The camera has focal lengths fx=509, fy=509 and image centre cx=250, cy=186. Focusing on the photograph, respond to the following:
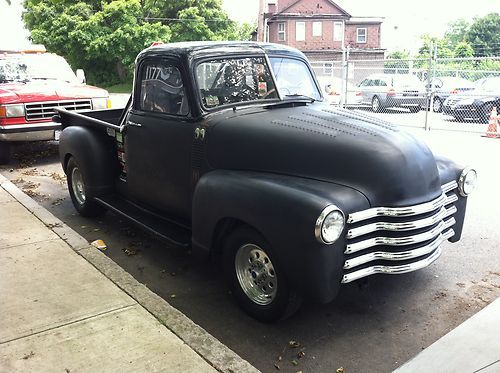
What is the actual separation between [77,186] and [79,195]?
0.12 metres

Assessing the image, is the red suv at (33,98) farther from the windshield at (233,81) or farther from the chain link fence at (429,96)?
the chain link fence at (429,96)

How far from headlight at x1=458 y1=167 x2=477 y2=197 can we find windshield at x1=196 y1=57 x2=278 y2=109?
5.82 ft

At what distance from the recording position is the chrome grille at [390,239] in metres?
3.39

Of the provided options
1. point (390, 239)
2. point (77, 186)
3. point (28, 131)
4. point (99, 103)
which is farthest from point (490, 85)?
point (390, 239)

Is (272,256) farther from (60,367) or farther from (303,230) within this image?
(60,367)

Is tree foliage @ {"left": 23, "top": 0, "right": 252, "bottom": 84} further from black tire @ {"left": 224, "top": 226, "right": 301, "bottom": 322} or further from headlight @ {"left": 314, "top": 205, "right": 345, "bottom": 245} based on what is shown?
headlight @ {"left": 314, "top": 205, "right": 345, "bottom": 245}

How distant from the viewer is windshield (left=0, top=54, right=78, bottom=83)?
1029cm

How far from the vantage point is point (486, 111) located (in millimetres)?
15102

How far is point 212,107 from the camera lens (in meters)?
4.46

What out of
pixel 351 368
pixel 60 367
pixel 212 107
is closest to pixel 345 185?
pixel 351 368

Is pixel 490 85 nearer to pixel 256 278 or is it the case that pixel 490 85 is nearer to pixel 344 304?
pixel 344 304

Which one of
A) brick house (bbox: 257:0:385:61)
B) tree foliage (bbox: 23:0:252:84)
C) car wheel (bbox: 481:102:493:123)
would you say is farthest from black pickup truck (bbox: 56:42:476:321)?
brick house (bbox: 257:0:385:61)

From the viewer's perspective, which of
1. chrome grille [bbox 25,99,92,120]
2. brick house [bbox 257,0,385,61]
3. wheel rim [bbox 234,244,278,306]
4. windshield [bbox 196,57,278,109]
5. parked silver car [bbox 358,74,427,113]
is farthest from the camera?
brick house [bbox 257,0,385,61]

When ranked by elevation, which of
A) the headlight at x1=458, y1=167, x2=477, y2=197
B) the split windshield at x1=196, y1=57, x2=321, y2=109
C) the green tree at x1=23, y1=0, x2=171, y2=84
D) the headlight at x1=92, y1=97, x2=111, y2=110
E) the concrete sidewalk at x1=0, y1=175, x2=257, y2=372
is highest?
the green tree at x1=23, y1=0, x2=171, y2=84
